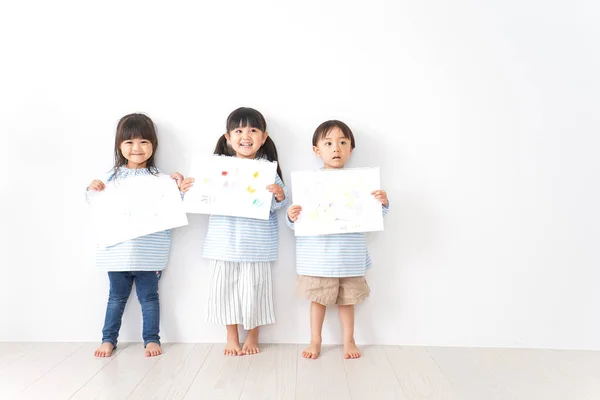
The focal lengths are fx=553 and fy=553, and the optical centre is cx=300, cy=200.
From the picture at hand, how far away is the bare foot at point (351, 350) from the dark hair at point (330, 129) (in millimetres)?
853

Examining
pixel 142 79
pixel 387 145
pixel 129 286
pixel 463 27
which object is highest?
pixel 463 27

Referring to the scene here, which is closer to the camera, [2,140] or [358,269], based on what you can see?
[358,269]

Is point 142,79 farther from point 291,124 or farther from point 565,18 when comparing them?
point 565,18

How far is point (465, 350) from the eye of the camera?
2.41 meters

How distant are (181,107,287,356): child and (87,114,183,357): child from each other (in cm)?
21

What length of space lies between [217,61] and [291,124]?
432mm

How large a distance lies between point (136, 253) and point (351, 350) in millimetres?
991

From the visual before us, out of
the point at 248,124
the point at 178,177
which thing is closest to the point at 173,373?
the point at 178,177

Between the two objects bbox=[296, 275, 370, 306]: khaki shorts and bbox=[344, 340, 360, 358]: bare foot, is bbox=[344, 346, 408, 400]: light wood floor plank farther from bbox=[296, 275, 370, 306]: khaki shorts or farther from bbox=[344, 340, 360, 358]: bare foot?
bbox=[296, 275, 370, 306]: khaki shorts

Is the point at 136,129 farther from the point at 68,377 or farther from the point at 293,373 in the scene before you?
the point at 293,373

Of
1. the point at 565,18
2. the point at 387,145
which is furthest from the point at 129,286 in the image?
the point at 565,18

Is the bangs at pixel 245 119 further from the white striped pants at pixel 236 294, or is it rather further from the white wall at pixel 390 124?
the white striped pants at pixel 236 294

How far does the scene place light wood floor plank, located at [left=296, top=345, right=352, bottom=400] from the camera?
6.25 ft

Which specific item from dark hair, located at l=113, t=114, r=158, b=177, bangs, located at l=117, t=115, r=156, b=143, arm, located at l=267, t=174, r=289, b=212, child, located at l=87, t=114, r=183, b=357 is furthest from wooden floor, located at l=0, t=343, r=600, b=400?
bangs, located at l=117, t=115, r=156, b=143
